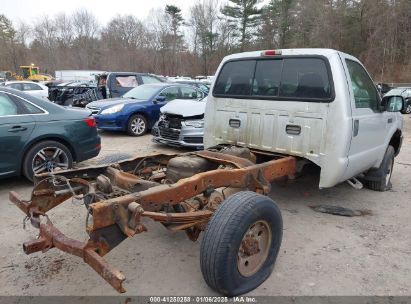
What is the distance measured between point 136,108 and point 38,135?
5.36m

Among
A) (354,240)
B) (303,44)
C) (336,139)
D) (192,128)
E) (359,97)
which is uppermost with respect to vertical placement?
(303,44)

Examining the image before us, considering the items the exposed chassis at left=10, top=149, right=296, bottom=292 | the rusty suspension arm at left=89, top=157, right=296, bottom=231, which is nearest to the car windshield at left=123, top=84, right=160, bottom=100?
the exposed chassis at left=10, top=149, right=296, bottom=292

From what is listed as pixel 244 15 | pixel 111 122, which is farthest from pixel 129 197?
pixel 244 15

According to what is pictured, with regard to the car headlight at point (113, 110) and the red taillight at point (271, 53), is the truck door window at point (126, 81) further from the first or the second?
the red taillight at point (271, 53)

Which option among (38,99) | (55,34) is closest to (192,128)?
(38,99)

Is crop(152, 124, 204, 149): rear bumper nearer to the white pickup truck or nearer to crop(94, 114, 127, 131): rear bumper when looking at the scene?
crop(94, 114, 127, 131): rear bumper

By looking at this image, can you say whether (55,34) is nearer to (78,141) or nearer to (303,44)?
(303,44)

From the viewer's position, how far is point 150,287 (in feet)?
Answer: 10.5

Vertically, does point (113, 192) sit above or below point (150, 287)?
above

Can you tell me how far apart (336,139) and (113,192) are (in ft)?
8.21

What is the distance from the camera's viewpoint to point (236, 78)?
515 centimetres

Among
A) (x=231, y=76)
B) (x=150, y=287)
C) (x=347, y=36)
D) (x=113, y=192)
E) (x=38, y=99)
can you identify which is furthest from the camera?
(x=347, y=36)

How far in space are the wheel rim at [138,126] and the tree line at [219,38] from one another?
36.3 metres

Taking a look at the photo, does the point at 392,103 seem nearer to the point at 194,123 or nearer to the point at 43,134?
the point at 194,123
